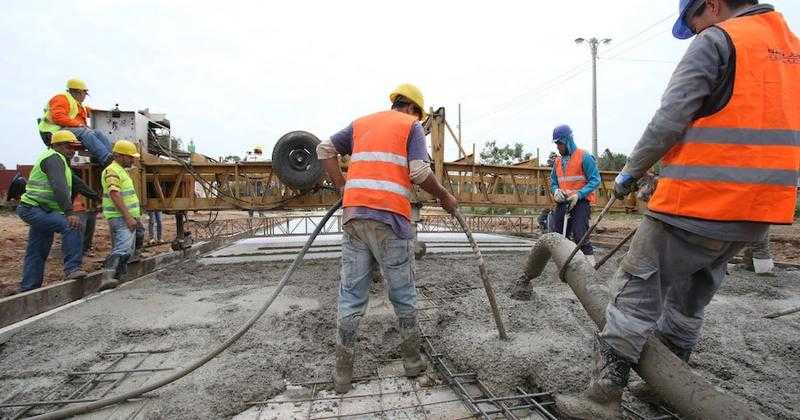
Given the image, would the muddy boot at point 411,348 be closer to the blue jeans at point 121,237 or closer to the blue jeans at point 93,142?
the blue jeans at point 121,237

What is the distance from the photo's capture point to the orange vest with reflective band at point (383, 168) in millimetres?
2432

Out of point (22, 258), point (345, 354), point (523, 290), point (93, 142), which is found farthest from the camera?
point (22, 258)

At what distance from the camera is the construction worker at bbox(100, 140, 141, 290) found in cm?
451

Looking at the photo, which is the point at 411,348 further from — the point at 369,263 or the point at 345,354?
the point at 369,263

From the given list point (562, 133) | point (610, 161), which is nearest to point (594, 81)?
point (610, 161)

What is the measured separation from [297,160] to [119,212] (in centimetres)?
211

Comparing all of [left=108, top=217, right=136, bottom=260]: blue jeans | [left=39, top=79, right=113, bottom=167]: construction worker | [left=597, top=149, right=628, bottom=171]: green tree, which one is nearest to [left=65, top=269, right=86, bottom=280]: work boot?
[left=108, top=217, right=136, bottom=260]: blue jeans

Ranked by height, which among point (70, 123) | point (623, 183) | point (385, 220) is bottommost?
point (385, 220)

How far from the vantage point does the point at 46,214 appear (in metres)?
4.12

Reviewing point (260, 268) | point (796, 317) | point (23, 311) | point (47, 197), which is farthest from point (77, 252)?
point (796, 317)

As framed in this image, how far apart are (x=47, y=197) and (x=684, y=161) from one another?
5236 mm

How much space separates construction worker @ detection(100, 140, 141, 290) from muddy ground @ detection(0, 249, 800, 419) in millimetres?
404

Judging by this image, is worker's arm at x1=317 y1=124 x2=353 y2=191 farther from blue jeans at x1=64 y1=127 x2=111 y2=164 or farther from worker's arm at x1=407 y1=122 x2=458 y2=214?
blue jeans at x1=64 y1=127 x2=111 y2=164

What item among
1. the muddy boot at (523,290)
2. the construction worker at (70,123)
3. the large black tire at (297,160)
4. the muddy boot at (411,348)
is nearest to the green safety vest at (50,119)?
the construction worker at (70,123)
